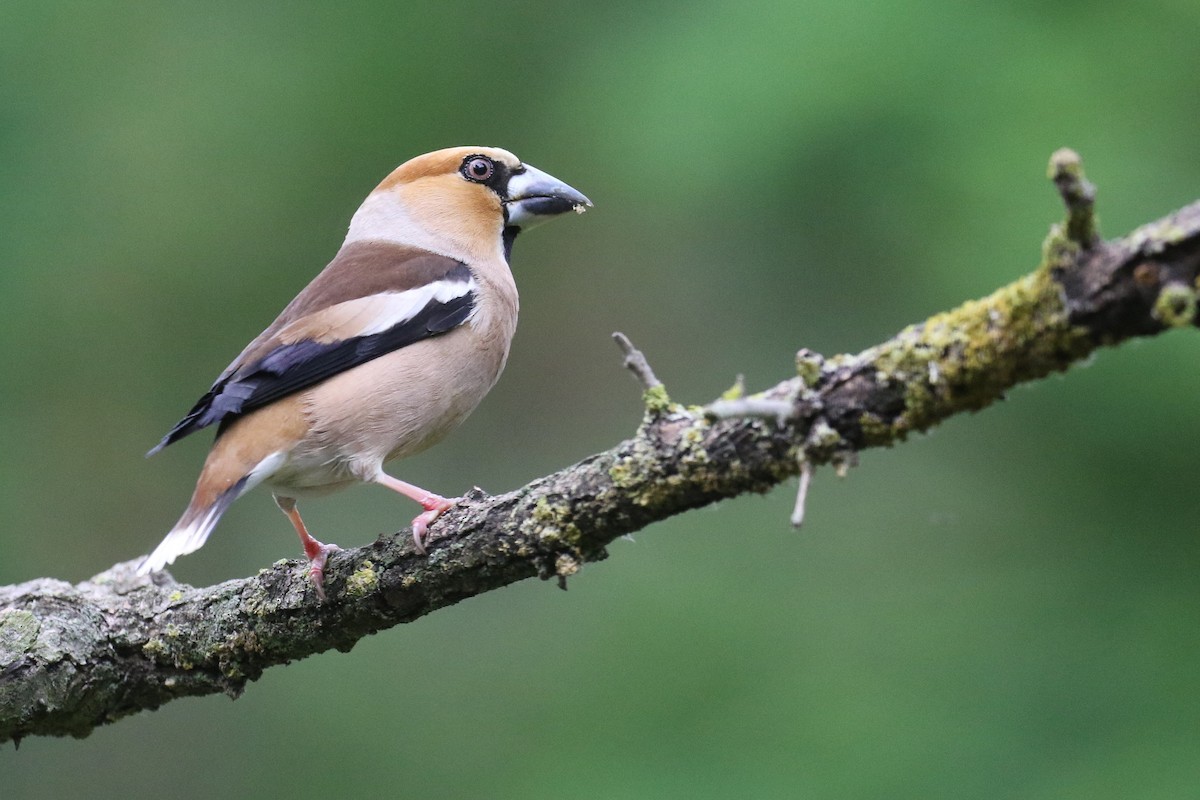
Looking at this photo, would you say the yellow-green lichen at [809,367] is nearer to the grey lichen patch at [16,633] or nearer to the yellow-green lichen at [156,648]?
the yellow-green lichen at [156,648]

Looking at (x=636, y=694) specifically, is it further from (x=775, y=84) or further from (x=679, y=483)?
(x=679, y=483)

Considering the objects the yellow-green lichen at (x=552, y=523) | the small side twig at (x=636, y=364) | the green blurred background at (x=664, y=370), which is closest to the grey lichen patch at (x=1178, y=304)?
the small side twig at (x=636, y=364)

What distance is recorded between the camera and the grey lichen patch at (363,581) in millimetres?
3383

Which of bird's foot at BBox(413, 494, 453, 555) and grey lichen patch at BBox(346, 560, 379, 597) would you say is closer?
Result: bird's foot at BBox(413, 494, 453, 555)

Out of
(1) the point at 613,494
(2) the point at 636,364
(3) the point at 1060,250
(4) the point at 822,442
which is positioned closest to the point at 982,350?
(3) the point at 1060,250

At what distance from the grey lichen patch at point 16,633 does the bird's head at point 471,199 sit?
198 cm

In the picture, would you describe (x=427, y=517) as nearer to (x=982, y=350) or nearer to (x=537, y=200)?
(x=982, y=350)

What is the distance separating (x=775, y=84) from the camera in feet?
19.3

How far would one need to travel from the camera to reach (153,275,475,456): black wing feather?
3830mm

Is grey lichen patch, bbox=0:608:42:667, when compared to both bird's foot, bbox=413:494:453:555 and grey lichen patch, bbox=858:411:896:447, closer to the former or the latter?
bird's foot, bbox=413:494:453:555

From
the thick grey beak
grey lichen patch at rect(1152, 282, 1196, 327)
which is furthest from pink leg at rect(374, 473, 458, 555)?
grey lichen patch at rect(1152, 282, 1196, 327)

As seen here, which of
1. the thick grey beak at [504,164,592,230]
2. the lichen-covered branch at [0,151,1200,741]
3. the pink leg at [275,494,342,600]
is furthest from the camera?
the thick grey beak at [504,164,592,230]

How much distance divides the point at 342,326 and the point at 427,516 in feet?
3.22

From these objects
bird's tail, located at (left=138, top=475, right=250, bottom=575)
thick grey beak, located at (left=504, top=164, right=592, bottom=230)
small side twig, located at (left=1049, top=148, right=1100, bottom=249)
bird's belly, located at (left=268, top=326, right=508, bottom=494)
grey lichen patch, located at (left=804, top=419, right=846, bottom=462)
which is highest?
thick grey beak, located at (left=504, top=164, right=592, bottom=230)
